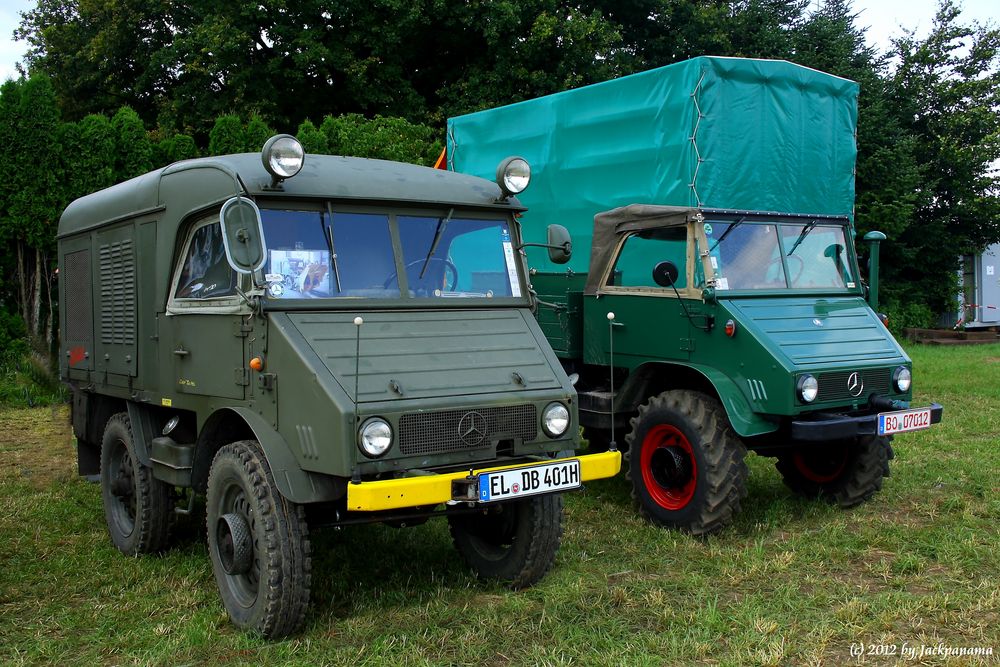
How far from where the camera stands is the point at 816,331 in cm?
673

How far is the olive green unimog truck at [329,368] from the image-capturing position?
4.61 metres

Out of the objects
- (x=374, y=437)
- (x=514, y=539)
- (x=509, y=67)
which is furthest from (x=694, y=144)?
(x=509, y=67)

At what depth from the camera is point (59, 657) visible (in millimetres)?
4598

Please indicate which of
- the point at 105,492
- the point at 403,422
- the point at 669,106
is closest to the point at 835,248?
the point at 669,106

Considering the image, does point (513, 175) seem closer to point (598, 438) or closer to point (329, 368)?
point (329, 368)

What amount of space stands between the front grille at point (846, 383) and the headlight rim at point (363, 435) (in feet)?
10.6

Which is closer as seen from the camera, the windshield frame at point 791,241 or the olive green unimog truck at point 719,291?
the olive green unimog truck at point 719,291

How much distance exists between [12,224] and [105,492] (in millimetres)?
7282

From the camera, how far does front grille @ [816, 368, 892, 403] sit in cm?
636

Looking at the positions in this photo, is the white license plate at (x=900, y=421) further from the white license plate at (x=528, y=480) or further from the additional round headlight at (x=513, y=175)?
the additional round headlight at (x=513, y=175)

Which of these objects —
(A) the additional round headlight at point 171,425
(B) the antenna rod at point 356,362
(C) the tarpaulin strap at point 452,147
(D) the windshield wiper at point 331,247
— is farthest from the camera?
(C) the tarpaulin strap at point 452,147

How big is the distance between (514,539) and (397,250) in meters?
1.82

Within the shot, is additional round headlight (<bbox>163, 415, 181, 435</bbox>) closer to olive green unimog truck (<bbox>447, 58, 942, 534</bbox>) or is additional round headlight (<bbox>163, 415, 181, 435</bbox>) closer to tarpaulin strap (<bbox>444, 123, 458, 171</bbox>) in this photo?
olive green unimog truck (<bbox>447, 58, 942, 534</bbox>)

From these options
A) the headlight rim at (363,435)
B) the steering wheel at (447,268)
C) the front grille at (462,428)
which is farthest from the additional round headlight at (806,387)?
the headlight rim at (363,435)
